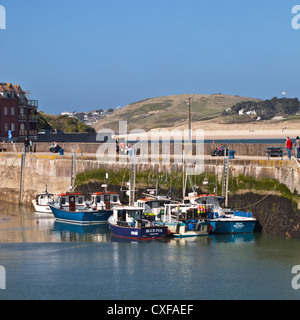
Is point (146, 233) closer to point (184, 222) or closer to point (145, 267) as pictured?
point (184, 222)

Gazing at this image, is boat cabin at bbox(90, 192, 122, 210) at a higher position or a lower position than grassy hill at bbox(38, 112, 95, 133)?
lower

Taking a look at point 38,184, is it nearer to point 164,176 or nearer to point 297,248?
point 164,176

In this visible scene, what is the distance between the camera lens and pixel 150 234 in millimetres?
34469

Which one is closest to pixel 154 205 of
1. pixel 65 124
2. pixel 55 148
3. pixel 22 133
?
pixel 55 148

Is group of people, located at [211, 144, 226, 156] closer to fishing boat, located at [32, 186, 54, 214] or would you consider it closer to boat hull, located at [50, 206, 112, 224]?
boat hull, located at [50, 206, 112, 224]

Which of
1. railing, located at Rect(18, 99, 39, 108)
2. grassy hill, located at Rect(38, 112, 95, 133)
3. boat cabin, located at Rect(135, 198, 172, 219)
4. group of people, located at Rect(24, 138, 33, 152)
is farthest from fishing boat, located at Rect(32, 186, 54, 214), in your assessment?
grassy hill, located at Rect(38, 112, 95, 133)

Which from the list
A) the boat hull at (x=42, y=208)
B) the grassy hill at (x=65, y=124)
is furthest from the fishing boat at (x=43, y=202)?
the grassy hill at (x=65, y=124)

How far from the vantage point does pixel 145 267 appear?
29359 millimetres

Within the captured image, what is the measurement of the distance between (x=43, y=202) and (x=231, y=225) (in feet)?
57.2

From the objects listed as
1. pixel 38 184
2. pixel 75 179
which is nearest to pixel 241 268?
pixel 75 179

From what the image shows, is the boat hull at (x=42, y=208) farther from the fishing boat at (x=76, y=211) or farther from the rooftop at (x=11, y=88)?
the rooftop at (x=11, y=88)

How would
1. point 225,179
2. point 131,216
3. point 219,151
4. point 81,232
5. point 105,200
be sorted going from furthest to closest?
point 219,151 → point 105,200 → point 225,179 → point 81,232 → point 131,216

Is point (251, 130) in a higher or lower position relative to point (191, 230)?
higher

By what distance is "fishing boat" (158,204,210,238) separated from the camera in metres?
35.1
